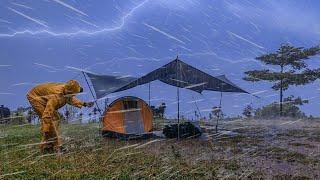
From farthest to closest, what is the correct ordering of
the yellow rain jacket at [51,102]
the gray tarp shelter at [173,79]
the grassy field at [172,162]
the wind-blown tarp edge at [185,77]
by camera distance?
the gray tarp shelter at [173,79] → the wind-blown tarp edge at [185,77] → the yellow rain jacket at [51,102] → the grassy field at [172,162]

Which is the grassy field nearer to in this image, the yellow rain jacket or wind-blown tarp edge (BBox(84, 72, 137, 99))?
the yellow rain jacket

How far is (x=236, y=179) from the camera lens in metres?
10.4

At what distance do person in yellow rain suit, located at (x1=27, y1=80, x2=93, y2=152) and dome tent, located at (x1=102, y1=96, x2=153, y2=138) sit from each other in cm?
828

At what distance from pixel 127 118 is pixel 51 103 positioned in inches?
387

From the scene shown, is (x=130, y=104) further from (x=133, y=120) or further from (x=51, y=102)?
(x=51, y=102)

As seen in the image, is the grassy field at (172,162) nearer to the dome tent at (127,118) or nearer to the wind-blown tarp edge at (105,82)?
the dome tent at (127,118)

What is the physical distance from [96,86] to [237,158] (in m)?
12.1

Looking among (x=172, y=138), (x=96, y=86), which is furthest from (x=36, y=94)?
(x=96, y=86)

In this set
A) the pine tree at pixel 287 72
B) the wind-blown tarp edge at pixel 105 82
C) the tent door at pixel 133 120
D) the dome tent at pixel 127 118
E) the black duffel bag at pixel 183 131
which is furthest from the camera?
the pine tree at pixel 287 72

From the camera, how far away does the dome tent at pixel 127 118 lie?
874 inches

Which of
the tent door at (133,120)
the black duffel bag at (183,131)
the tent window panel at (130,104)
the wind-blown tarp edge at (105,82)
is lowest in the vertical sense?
the black duffel bag at (183,131)

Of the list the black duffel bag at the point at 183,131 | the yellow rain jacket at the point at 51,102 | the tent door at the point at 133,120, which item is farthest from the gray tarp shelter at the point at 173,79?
the yellow rain jacket at the point at 51,102

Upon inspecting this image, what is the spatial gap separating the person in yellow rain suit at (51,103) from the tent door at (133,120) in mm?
8577

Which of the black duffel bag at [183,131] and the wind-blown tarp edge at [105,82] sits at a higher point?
the wind-blown tarp edge at [105,82]
